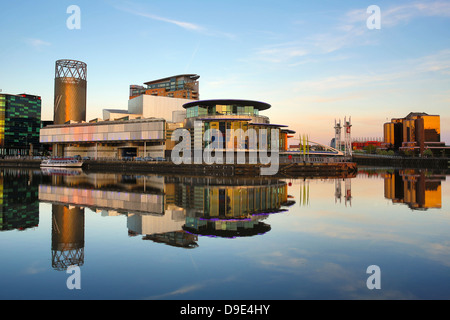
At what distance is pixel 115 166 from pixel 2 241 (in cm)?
8837

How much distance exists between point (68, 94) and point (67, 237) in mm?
167559

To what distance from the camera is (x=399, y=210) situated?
94.1 feet

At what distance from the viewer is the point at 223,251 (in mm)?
15719

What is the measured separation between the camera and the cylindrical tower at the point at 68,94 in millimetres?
167750

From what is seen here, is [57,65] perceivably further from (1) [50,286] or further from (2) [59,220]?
(1) [50,286]

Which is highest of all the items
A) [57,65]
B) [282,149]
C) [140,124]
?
[57,65]

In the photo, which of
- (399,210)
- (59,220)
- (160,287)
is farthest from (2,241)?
(399,210)

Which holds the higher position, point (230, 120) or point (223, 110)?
point (223, 110)

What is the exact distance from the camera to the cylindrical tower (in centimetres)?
16775

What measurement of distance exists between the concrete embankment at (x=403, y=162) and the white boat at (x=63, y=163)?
129347 millimetres

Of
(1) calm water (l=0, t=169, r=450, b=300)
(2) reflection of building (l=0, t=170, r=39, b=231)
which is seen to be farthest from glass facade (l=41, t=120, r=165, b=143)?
(1) calm water (l=0, t=169, r=450, b=300)

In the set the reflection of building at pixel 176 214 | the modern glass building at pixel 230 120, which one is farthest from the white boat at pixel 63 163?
the reflection of building at pixel 176 214

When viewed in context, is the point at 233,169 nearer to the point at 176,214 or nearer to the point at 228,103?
the point at 228,103

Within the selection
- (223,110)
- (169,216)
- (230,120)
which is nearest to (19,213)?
(169,216)
